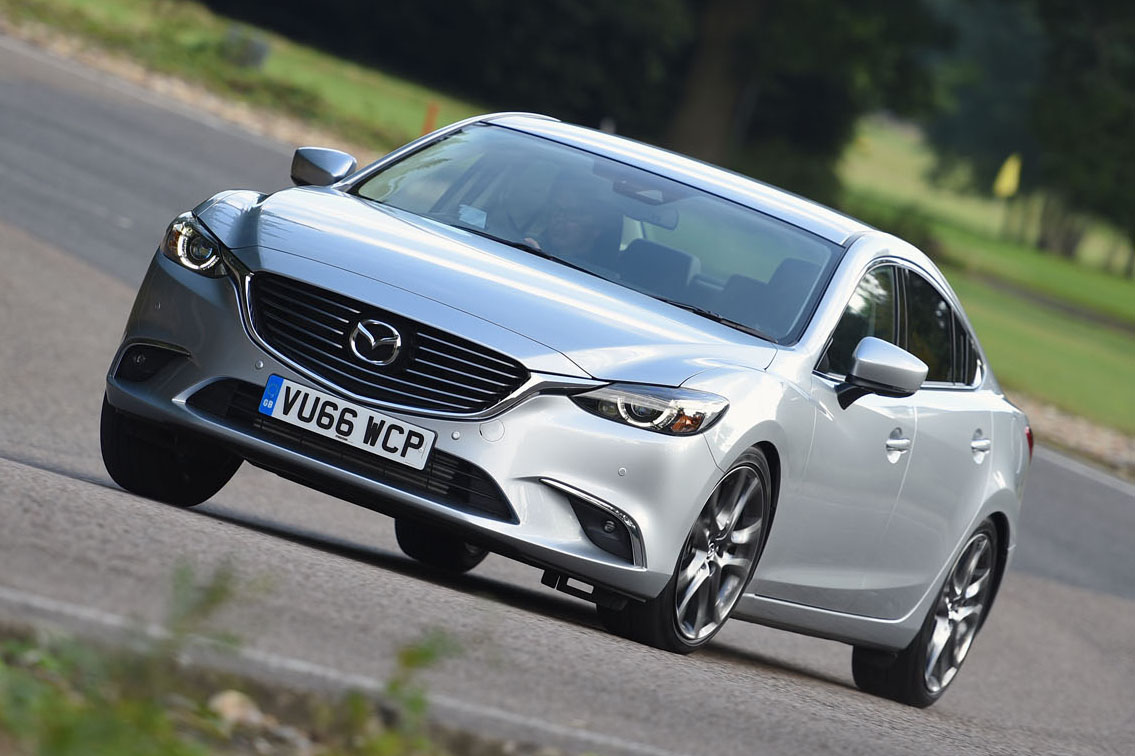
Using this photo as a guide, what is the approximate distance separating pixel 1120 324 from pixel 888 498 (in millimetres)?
40378

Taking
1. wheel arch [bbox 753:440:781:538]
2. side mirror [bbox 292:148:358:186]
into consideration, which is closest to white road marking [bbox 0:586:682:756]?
wheel arch [bbox 753:440:781:538]

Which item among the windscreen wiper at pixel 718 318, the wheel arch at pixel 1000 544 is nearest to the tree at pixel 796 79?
the wheel arch at pixel 1000 544

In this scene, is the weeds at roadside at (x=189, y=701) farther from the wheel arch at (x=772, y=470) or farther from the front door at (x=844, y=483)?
the front door at (x=844, y=483)

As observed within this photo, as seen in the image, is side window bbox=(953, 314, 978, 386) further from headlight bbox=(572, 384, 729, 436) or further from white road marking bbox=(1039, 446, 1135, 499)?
white road marking bbox=(1039, 446, 1135, 499)

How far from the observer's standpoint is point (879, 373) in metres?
6.89

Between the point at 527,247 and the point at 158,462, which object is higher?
the point at 527,247

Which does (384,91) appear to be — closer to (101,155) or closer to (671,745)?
(101,155)

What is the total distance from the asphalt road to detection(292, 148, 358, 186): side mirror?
1.35m

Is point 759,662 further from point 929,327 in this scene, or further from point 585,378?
point 585,378

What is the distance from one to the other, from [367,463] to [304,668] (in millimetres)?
1637

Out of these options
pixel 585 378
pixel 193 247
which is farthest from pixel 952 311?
pixel 193 247

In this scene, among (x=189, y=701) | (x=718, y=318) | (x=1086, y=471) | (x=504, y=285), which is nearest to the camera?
(x=189, y=701)

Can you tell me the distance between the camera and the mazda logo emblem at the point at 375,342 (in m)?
6.11

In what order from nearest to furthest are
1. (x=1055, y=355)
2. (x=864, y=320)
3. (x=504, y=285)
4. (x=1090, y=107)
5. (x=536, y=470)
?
1. (x=536, y=470)
2. (x=504, y=285)
3. (x=864, y=320)
4. (x=1055, y=355)
5. (x=1090, y=107)
